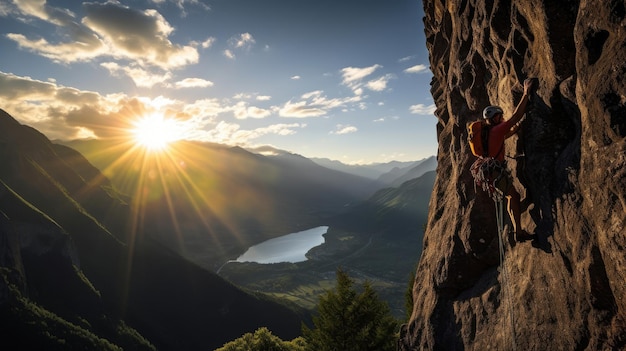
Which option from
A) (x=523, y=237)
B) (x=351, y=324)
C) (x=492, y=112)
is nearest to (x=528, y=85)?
(x=492, y=112)

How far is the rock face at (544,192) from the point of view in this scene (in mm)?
7129

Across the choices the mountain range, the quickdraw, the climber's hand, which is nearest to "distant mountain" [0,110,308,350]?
the mountain range

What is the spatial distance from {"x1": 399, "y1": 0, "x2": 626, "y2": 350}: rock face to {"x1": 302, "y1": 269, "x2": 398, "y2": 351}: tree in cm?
1127

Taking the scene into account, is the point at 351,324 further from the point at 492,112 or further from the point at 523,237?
the point at 492,112

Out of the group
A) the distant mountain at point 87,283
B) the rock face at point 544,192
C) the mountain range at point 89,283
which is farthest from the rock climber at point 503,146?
the mountain range at point 89,283

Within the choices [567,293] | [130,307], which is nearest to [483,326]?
[567,293]

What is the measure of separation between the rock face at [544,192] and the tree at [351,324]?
11.3 meters

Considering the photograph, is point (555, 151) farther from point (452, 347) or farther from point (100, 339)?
point (100, 339)

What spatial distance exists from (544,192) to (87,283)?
15280 cm

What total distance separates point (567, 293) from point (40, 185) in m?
195

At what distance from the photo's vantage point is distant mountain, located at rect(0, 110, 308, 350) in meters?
103

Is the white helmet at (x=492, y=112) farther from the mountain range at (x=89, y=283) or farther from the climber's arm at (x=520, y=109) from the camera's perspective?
the mountain range at (x=89, y=283)

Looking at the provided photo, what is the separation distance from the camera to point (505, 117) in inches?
449

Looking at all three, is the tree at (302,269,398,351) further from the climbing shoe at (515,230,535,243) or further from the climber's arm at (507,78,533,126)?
the climber's arm at (507,78,533,126)
